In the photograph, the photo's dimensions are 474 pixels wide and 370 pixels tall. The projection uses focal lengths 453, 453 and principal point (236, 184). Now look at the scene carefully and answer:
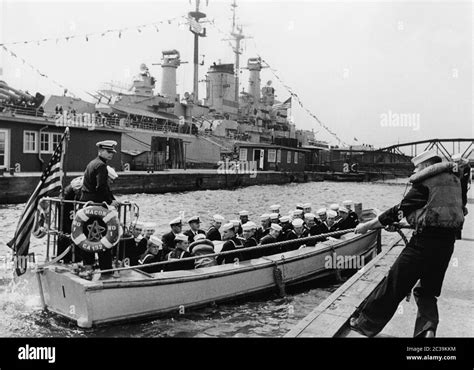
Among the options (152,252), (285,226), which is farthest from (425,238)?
(285,226)

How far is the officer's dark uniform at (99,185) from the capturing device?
6270 mm

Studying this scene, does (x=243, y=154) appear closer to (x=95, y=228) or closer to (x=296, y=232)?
(x=296, y=232)

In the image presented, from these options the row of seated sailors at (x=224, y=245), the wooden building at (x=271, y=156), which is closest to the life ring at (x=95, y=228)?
the row of seated sailors at (x=224, y=245)

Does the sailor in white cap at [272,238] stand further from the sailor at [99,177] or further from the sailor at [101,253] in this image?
the sailor at [99,177]

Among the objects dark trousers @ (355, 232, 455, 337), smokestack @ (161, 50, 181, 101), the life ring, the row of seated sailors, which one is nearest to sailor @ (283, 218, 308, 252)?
the row of seated sailors

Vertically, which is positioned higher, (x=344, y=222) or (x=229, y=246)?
(x=344, y=222)

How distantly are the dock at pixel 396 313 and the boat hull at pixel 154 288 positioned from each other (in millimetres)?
1864

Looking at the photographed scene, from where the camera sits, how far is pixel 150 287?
684cm

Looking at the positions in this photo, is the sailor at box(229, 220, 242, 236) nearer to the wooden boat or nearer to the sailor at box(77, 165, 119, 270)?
the wooden boat

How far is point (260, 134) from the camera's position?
6675 centimetres

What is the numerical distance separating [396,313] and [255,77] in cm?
7602

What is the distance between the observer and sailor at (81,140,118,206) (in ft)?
20.5

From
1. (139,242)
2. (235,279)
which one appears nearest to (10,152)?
(139,242)

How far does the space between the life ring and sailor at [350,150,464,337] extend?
3.43m
